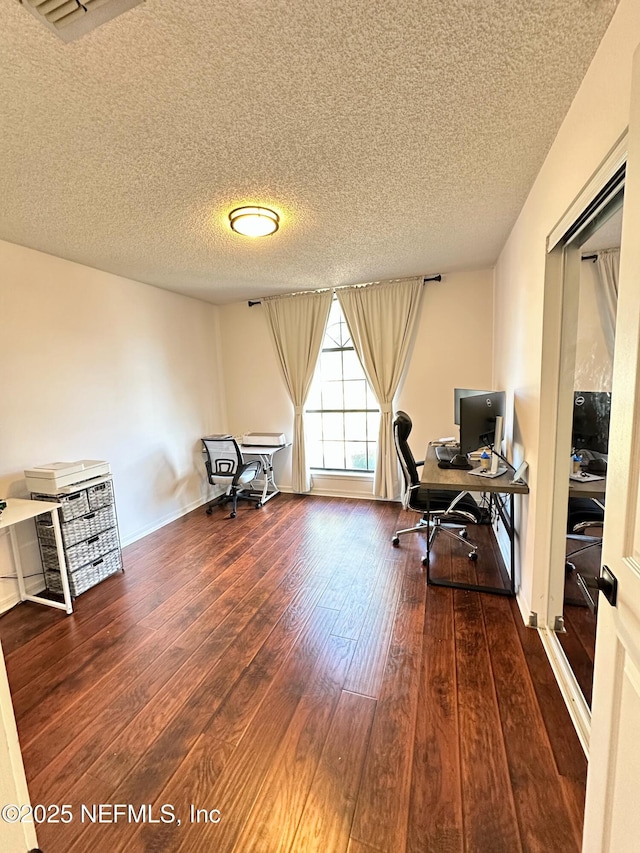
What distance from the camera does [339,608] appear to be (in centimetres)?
229

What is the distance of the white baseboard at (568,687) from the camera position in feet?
4.58

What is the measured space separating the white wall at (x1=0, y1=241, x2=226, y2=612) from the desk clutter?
8.0 inches

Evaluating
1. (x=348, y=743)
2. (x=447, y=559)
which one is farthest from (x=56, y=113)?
(x=447, y=559)

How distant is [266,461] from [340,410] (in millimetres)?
1177

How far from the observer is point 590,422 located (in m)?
1.92

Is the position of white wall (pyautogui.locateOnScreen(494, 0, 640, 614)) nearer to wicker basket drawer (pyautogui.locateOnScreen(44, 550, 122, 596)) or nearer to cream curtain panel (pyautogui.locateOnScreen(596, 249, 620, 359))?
cream curtain panel (pyautogui.locateOnScreen(596, 249, 620, 359))

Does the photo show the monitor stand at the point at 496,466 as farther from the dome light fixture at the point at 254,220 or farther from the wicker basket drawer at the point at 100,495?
the wicker basket drawer at the point at 100,495

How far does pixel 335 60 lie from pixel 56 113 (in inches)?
44.5

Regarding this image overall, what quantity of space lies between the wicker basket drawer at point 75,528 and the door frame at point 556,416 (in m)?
3.09

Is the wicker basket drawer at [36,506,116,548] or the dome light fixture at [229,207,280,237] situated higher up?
the dome light fixture at [229,207,280,237]

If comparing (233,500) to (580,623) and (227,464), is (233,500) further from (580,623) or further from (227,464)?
(580,623)

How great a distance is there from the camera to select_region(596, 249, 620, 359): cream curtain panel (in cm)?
161

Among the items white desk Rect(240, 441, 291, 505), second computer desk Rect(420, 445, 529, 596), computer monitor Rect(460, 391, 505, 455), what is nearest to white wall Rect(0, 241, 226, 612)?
white desk Rect(240, 441, 291, 505)

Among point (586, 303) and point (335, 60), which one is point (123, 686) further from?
point (586, 303)
